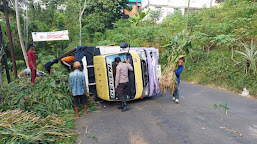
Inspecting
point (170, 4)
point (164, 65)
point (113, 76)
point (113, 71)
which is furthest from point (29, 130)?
point (170, 4)

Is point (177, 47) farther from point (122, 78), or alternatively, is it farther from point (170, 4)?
point (170, 4)

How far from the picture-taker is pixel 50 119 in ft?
13.0

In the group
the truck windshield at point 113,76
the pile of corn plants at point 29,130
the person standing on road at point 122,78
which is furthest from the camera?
the truck windshield at point 113,76

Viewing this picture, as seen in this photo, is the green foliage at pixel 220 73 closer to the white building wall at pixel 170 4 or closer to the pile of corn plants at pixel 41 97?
the pile of corn plants at pixel 41 97

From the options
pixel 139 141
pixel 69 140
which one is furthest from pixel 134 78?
pixel 69 140

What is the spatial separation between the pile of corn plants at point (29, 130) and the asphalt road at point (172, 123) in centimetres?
44

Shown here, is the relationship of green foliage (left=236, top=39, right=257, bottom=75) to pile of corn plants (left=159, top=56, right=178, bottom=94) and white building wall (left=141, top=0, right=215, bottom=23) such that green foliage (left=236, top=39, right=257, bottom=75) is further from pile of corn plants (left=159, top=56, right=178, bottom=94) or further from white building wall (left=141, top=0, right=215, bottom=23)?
white building wall (left=141, top=0, right=215, bottom=23)

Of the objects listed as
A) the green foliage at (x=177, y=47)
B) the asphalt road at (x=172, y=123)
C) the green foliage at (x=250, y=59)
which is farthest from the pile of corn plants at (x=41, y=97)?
the green foliage at (x=250, y=59)

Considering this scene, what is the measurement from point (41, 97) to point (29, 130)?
1677 mm

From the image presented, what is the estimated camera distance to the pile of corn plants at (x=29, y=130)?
Result: 2.81 metres

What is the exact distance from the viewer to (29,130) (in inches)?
121

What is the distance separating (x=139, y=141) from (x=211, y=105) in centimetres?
316

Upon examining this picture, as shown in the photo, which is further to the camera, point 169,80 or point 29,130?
point 169,80

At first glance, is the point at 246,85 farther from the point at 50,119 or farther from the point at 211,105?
the point at 50,119
